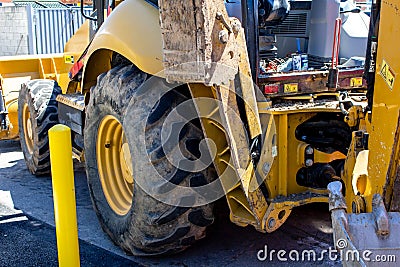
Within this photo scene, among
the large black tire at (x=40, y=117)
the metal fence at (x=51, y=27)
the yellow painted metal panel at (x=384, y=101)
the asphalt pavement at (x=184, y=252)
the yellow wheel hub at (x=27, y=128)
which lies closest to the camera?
the yellow painted metal panel at (x=384, y=101)

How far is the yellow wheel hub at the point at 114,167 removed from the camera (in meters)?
4.29

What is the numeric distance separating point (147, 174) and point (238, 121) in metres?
0.75

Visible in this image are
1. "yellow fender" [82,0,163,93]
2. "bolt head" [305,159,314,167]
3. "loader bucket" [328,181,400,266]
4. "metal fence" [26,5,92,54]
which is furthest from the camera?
"metal fence" [26,5,92,54]

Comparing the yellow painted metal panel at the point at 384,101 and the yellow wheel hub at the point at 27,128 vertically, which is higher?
the yellow painted metal panel at the point at 384,101

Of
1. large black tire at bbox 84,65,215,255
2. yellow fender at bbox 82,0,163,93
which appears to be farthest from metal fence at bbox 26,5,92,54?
large black tire at bbox 84,65,215,255

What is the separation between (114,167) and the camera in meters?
4.45

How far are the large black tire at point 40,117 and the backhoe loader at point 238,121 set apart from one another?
1870 millimetres

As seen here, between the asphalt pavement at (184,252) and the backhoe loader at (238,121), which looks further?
the asphalt pavement at (184,252)

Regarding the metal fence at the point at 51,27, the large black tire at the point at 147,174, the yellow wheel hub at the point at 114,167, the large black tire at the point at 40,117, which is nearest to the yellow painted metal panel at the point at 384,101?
the large black tire at the point at 147,174

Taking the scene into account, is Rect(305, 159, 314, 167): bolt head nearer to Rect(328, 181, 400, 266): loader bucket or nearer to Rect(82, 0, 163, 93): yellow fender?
Rect(82, 0, 163, 93): yellow fender

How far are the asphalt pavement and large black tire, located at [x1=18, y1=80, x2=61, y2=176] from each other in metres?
0.83

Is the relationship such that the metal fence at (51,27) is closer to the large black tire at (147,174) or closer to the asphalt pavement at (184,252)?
the asphalt pavement at (184,252)

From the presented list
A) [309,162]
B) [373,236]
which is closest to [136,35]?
[309,162]

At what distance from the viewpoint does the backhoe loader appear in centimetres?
276
